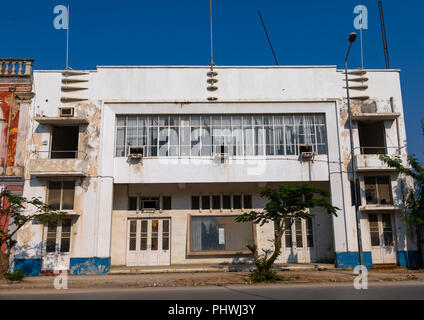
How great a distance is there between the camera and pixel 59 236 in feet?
58.2

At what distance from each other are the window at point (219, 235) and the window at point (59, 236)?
247 inches

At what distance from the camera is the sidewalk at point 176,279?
13.7 metres

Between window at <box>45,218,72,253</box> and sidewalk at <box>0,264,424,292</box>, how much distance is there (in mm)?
1534

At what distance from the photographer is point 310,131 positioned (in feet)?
63.5

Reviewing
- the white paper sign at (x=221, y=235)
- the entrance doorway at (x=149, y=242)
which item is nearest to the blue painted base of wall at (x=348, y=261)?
the white paper sign at (x=221, y=235)

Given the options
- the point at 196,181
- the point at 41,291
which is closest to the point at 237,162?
the point at 196,181

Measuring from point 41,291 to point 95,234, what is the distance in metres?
4.83

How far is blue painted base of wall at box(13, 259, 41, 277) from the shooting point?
1711 centimetres

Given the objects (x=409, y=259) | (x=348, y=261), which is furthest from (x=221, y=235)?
(x=409, y=259)

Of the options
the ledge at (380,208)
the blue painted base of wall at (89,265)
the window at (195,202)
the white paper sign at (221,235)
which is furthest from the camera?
the window at (195,202)

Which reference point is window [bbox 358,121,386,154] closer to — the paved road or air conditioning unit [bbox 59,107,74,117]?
the paved road

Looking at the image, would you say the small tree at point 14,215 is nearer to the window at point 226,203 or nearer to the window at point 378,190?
the window at point 226,203

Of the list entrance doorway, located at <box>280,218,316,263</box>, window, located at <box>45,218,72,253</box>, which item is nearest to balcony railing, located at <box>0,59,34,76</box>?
window, located at <box>45,218,72,253</box>
